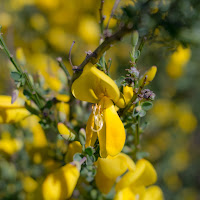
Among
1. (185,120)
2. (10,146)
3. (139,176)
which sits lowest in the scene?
(185,120)

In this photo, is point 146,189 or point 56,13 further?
point 56,13

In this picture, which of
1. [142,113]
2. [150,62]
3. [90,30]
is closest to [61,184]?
[142,113]

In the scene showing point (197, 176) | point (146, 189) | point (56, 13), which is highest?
point (56, 13)

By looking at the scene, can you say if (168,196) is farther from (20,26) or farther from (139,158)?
(20,26)

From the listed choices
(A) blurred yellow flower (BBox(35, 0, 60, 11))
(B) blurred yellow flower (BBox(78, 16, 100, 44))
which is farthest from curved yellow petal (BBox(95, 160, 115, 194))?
(A) blurred yellow flower (BBox(35, 0, 60, 11))

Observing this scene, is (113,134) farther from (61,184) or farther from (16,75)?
(16,75)

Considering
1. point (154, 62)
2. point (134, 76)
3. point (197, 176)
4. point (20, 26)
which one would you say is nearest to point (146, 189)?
point (134, 76)

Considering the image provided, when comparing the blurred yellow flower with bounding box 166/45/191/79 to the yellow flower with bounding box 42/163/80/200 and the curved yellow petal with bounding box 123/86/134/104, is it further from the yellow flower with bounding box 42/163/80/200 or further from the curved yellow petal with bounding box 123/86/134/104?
the yellow flower with bounding box 42/163/80/200
